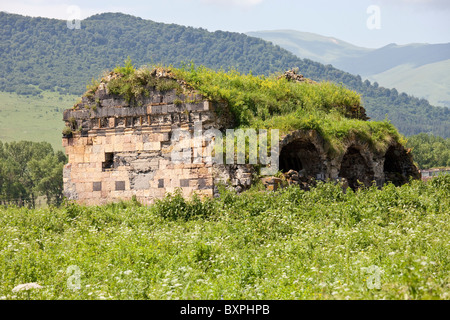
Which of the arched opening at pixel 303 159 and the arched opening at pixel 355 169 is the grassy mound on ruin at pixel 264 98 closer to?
the arched opening at pixel 303 159

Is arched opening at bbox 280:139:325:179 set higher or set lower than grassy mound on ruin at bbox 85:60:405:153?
lower

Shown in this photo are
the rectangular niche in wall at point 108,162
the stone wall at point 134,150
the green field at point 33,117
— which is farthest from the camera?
the green field at point 33,117

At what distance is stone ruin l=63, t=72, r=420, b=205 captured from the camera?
50.8ft

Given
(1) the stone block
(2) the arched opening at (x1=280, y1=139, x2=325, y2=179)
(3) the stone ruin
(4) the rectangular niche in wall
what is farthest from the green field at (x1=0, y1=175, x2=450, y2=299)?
(2) the arched opening at (x1=280, y1=139, x2=325, y2=179)

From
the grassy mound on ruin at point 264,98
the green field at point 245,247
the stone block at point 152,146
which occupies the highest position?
the grassy mound on ruin at point 264,98

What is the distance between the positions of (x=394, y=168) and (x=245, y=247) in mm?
12242

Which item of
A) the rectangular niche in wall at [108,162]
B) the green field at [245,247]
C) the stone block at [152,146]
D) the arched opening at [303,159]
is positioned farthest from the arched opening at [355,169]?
the rectangular niche in wall at [108,162]

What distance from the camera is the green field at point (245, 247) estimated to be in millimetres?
7297

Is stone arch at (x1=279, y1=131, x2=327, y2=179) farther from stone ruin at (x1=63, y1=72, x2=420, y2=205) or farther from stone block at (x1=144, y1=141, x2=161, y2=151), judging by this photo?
stone block at (x1=144, y1=141, x2=161, y2=151)

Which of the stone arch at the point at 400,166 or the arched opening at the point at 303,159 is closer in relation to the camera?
the arched opening at the point at 303,159

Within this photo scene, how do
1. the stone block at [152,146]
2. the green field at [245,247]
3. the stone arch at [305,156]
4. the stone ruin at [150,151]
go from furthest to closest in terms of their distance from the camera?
1. the stone arch at [305,156]
2. the stone block at [152,146]
3. the stone ruin at [150,151]
4. the green field at [245,247]

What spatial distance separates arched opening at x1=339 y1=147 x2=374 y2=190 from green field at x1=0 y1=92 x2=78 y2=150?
99003mm

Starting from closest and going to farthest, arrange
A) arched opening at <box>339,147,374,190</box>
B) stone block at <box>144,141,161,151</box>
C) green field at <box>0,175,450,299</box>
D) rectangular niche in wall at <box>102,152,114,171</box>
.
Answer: green field at <box>0,175,450,299</box> → stone block at <box>144,141,161,151</box> → rectangular niche in wall at <box>102,152,114,171</box> → arched opening at <box>339,147,374,190</box>
